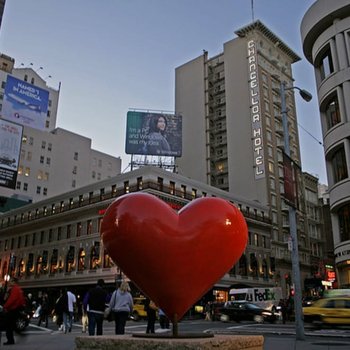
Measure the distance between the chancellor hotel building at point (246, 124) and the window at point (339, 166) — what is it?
911 inches

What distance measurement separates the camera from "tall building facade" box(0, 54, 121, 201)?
7225cm

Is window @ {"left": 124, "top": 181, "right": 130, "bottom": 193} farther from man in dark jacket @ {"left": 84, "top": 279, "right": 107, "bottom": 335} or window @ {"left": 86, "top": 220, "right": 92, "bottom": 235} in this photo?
man in dark jacket @ {"left": 84, "top": 279, "right": 107, "bottom": 335}

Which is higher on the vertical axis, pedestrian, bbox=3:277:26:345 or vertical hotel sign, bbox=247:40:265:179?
vertical hotel sign, bbox=247:40:265:179

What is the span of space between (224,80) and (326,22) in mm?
34412

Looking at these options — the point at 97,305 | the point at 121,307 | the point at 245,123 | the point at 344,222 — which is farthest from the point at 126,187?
the point at 121,307

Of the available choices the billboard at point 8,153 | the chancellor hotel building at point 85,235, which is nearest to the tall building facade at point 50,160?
the chancellor hotel building at point 85,235

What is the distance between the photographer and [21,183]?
71000 millimetres

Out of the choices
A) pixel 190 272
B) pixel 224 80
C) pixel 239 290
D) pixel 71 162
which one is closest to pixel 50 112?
pixel 71 162

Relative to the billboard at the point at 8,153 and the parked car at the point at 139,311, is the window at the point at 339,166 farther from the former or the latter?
the billboard at the point at 8,153

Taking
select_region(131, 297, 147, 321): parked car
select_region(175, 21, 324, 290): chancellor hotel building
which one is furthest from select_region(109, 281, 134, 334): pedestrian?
select_region(175, 21, 324, 290): chancellor hotel building

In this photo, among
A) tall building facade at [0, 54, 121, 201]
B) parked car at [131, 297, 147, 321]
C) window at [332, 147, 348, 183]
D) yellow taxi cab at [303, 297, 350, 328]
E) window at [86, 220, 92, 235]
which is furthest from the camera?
tall building facade at [0, 54, 121, 201]

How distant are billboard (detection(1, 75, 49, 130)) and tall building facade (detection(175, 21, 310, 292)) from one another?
39.3 metres

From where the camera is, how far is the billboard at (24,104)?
2458 centimetres

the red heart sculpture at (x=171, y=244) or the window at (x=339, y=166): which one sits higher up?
the window at (x=339, y=166)
